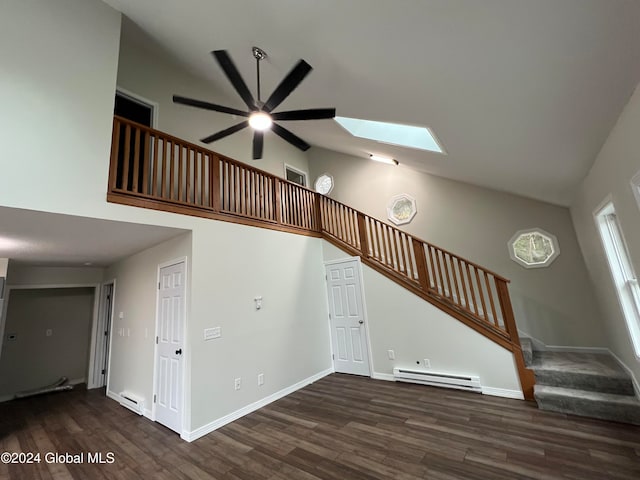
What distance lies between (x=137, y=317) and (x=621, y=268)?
6.66m

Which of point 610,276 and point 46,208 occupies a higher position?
point 46,208

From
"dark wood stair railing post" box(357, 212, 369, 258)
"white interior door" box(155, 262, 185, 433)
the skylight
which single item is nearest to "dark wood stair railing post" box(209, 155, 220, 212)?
"white interior door" box(155, 262, 185, 433)

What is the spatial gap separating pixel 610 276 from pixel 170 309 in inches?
224

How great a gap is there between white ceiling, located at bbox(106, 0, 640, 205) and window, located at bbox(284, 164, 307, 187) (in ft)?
8.85

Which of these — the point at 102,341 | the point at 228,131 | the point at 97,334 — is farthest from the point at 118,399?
the point at 228,131

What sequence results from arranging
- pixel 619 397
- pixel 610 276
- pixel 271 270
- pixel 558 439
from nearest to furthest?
pixel 558 439 < pixel 619 397 < pixel 610 276 < pixel 271 270

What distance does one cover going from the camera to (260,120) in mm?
2939

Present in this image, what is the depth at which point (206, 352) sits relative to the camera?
3.32 m

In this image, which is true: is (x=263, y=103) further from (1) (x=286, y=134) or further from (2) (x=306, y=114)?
(1) (x=286, y=134)

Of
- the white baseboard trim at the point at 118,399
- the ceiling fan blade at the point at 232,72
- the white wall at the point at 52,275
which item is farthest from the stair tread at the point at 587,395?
the white wall at the point at 52,275

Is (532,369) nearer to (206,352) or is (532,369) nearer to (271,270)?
(271,270)

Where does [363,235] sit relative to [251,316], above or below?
above

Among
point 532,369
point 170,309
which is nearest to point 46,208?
point 170,309

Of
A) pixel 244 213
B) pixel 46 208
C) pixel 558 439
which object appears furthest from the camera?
pixel 244 213
